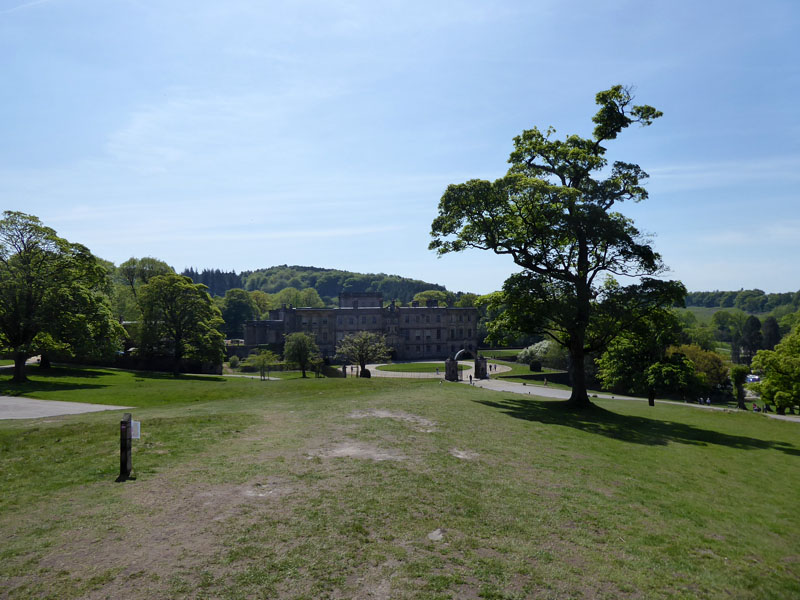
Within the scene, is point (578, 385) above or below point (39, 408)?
above

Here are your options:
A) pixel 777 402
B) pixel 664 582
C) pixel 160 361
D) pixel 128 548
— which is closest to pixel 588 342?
pixel 777 402

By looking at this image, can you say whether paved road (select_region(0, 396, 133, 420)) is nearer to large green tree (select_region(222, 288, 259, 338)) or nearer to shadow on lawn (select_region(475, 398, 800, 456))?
shadow on lawn (select_region(475, 398, 800, 456))

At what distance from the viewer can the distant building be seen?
97812 mm

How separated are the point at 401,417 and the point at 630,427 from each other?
1286 centimetres

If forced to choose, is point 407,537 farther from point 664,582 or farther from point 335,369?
point 335,369

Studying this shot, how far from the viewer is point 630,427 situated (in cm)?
2470

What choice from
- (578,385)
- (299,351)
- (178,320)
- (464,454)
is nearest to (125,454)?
(464,454)

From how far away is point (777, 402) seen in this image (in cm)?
3300

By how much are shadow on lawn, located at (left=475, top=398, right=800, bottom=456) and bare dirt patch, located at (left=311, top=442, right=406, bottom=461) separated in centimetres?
1126

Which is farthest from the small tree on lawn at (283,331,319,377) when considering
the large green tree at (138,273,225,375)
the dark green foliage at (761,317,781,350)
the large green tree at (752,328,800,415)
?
the dark green foliage at (761,317,781,350)

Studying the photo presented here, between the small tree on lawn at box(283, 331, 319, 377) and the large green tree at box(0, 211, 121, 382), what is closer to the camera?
the large green tree at box(0, 211, 121, 382)

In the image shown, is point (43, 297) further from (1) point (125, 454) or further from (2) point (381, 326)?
(2) point (381, 326)

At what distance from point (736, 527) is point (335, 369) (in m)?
58.4

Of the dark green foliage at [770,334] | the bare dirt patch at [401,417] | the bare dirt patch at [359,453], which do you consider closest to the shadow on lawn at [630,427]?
the bare dirt patch at [401,417]
